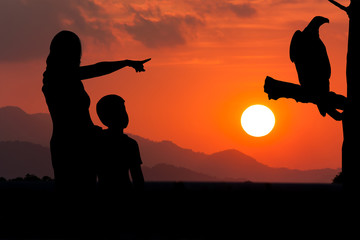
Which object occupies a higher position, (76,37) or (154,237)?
(76,37)

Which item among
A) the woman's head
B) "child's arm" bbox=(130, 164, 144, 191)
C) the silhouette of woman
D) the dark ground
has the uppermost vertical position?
the woman's head

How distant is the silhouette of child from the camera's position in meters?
8.76

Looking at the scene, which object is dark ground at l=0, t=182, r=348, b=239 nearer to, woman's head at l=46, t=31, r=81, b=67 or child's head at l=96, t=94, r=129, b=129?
child's head at l=96, t=94, r=129, b=129

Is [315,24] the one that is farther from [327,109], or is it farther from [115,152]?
[115,152]

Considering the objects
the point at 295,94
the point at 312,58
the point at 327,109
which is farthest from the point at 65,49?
the point at 312,58

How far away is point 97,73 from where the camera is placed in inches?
342

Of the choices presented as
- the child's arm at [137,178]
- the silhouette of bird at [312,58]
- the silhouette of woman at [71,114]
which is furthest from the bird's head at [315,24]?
the child's arm at [137,178]

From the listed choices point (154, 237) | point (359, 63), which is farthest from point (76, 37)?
point (154, 237)

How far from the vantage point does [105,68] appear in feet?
28.3

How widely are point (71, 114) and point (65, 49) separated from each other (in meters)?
0.83

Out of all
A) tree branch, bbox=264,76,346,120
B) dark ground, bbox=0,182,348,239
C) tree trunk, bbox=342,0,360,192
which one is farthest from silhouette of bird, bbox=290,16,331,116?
dark ground, bbox=0,182,348,239

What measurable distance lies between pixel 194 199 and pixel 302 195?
2.13 m

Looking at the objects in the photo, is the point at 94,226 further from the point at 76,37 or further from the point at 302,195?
the point at 302,195

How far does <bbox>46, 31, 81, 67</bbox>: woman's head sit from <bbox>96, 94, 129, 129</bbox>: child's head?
24.9 inches
